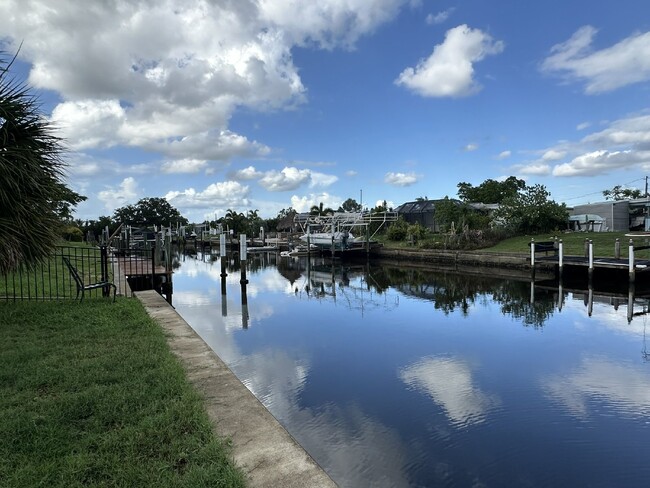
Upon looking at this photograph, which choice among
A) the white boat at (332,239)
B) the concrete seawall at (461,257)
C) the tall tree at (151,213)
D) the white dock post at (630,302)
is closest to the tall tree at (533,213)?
the concrete seawall at (461,257)

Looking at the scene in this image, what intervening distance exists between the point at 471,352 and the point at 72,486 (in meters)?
7.61

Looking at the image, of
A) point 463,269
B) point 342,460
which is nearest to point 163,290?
point 342,460

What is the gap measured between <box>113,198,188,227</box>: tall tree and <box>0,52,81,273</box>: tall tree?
278 ft

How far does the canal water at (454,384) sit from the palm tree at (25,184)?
12.9 feet

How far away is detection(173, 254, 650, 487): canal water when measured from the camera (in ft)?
15.0

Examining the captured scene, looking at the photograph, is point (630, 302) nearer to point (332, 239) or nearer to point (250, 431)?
point (250, 431)

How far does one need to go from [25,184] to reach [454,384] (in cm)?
767

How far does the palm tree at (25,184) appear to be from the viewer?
6.48 m

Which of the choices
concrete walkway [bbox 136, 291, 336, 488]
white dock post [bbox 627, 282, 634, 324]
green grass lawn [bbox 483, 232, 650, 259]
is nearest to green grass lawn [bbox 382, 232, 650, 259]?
green grass lawn [bbox 483, 232, 650, 259]

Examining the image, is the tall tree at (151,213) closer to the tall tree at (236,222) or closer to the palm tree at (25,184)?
the tall tree at (236,222)

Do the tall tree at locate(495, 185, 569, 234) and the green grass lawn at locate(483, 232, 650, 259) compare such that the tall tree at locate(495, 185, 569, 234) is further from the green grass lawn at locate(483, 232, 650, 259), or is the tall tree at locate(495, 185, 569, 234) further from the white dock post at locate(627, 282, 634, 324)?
the white dock post at locate(627, 282, 634, 324)

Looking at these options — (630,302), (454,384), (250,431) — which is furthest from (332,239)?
(250,431)

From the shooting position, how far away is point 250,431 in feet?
12.0

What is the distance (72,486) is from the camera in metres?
2.67
